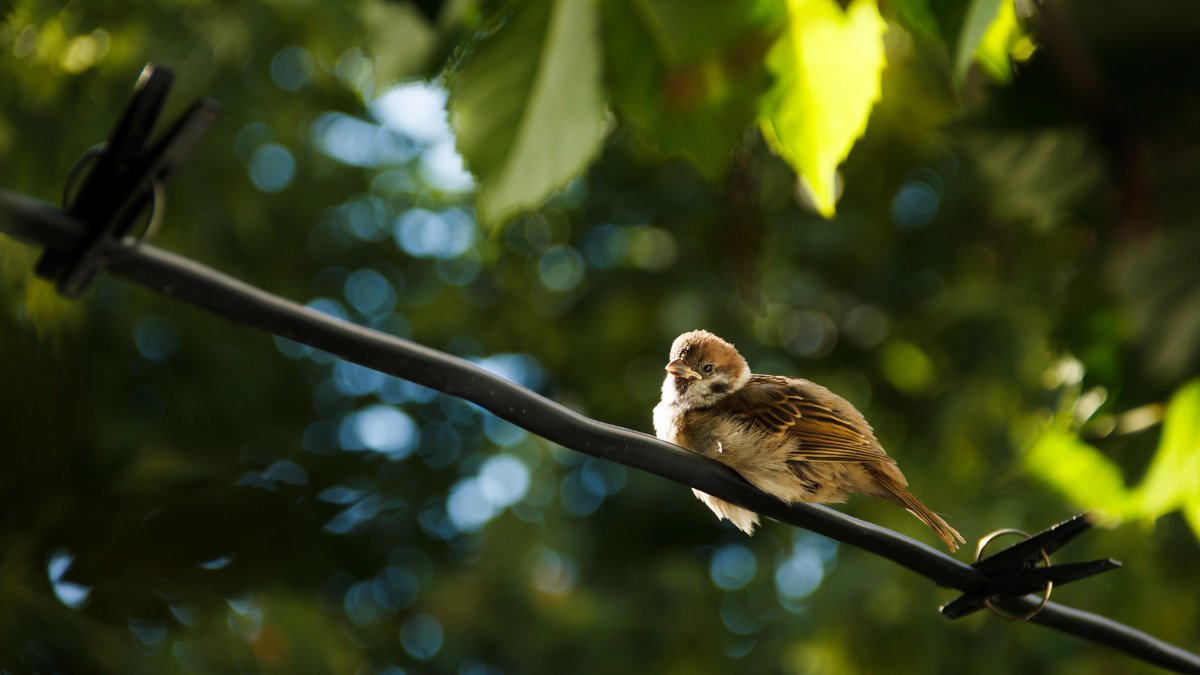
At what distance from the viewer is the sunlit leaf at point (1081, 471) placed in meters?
2.19

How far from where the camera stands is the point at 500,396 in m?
2.04

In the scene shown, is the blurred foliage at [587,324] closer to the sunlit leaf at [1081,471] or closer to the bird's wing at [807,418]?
the sunlit leaf at [1081,471]

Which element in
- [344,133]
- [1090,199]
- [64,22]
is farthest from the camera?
[344,133]

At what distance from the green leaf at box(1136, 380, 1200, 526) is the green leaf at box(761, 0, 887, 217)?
3.05 feet

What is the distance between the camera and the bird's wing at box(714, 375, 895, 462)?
3389mm

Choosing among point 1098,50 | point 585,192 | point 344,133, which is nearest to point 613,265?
→ point 585,192

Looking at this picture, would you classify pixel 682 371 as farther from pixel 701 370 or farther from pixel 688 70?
pixel 688 70

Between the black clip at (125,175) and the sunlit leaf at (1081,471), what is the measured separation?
166cm

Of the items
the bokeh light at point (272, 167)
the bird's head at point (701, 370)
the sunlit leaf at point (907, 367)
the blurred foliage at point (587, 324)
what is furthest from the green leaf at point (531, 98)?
the bokeh light at point (272, 167)

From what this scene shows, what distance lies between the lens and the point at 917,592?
22.3ft

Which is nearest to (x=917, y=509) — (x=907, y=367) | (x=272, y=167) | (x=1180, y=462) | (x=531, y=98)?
(x=1180, y=462)

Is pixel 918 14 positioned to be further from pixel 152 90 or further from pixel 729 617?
pixel 729 617

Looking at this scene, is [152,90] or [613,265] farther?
[613,265]

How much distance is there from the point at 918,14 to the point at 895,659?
6.15m
